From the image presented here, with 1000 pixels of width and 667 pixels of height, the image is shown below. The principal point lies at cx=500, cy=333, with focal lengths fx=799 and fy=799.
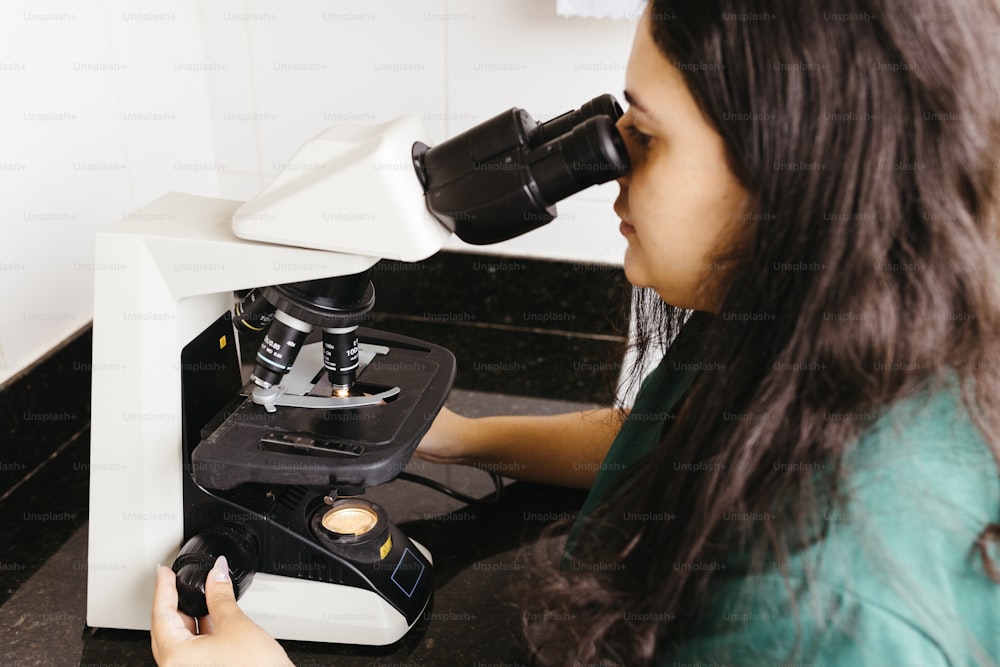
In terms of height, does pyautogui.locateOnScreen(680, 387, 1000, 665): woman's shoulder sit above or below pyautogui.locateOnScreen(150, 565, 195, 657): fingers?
above

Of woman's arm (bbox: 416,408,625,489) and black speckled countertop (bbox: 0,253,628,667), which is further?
woman's arm (bbox: 416,408,625,489)

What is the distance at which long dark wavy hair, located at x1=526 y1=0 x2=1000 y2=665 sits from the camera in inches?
19.7

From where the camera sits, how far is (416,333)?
1.32 m

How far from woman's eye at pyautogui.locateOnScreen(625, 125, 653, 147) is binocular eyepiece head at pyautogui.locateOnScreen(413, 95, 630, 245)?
21mm

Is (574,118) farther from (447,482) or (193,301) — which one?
A: (447,482)

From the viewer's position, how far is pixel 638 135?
25.2 inches

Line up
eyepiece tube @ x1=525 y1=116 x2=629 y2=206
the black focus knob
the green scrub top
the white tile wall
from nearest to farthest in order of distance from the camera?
the green scrub top
eyepiece tube @ x1=525 y1=116 x2=629 y2=206
the black focus knob
the white tile wall

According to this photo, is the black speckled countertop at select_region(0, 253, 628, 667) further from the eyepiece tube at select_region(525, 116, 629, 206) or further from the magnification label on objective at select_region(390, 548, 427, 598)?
the eyepiece tube at select_region(525, 116, 629, 206)

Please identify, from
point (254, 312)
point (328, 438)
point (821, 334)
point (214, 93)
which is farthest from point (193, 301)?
point (214, 93)

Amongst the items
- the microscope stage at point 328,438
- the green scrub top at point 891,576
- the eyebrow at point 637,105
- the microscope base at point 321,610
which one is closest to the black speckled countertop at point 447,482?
the microscope base at point 321,610

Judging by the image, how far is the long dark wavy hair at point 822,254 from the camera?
50 cm

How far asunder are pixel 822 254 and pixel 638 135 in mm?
181

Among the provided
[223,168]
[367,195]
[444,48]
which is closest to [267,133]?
[223,168]

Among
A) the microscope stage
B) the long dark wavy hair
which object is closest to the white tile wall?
the microscope stage
